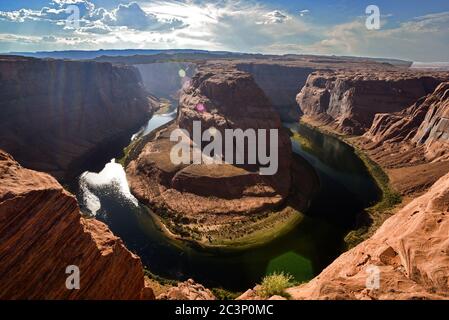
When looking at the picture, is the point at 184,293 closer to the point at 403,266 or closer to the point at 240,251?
the point at 403,266

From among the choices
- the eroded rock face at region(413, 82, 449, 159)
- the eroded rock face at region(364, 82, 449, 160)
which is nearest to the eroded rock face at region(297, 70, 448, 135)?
the eroded rock face at region(364, 82, 449, 160)

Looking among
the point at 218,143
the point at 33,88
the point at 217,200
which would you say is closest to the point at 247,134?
the point at 218,143

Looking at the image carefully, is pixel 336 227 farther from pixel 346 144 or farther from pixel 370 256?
pixel 346 144

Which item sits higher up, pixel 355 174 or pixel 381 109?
pixel 381 109

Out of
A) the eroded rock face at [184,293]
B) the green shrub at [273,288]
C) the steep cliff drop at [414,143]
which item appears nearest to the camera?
the green shrub at [273,288]

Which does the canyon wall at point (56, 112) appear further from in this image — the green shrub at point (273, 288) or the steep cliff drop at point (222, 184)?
the green shrub at point (273, 288)

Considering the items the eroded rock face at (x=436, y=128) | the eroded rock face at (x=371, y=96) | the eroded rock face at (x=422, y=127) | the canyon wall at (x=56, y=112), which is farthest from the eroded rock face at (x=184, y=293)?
the eroded rock face at (x=371, y=96)

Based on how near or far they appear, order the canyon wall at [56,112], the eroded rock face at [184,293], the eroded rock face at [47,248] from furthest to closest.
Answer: the canyon wall at [56,112]
the eroded rock face at [184,293]
the eroded rock face at [47,248]
